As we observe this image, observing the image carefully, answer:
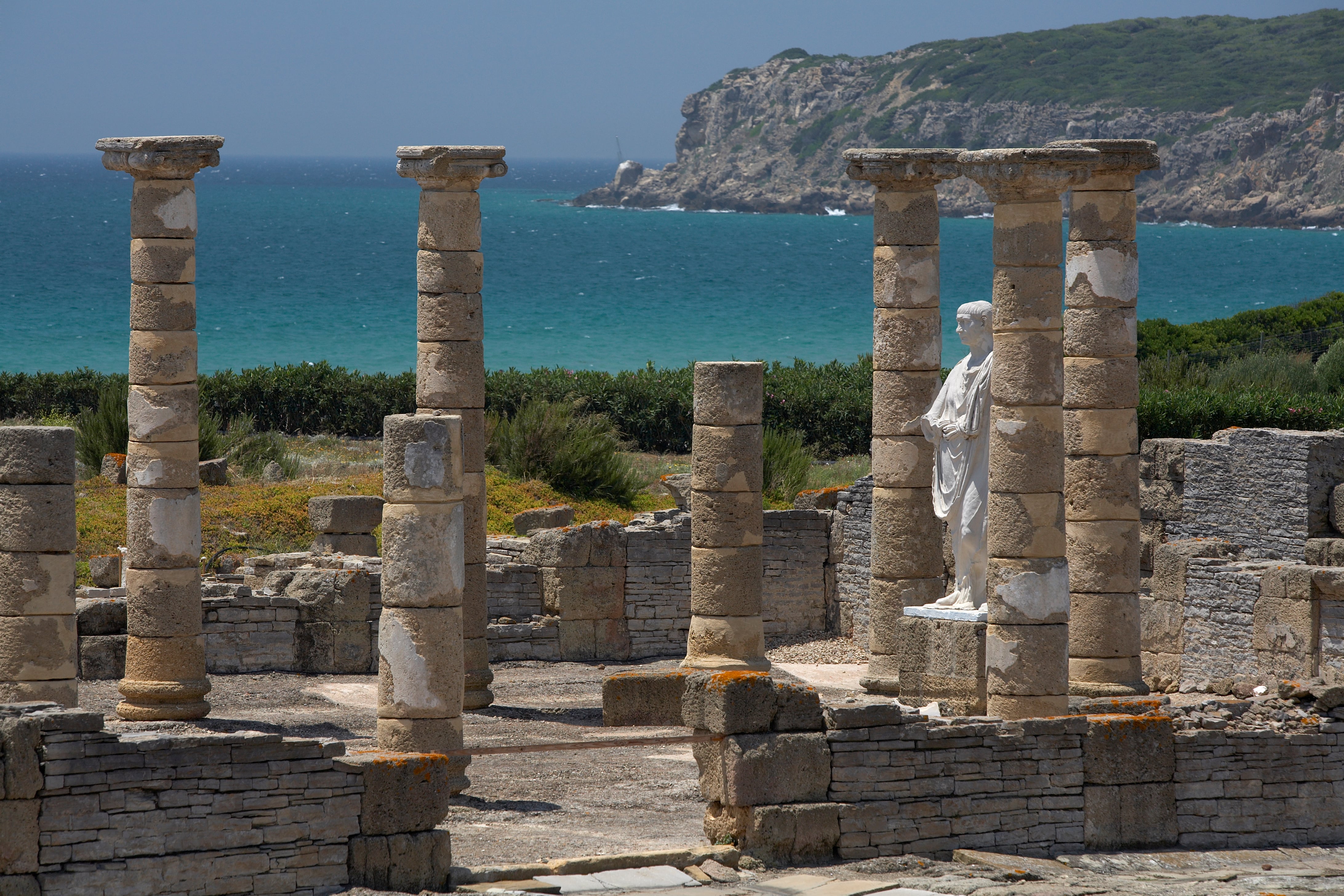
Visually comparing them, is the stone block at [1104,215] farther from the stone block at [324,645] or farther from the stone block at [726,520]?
the stone block at [324,645]

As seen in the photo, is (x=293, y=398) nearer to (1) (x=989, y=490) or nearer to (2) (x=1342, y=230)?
(1) (x=989, y=490)

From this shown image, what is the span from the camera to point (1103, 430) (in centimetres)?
1345

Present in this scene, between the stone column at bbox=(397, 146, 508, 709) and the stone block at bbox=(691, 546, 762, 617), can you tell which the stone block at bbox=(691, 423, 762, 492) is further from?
the stone column at bbox=(397, 146, 508, 709)

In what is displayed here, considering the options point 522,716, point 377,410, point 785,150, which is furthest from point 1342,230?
point 522,716

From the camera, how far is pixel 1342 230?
12862 cm

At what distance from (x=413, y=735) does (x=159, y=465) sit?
3.95 meters

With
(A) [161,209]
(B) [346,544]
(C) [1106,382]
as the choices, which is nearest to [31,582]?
(A) [161,209]

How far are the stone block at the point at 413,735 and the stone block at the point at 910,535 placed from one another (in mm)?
4508

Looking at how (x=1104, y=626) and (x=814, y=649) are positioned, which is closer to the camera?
(x=1104, y=626)

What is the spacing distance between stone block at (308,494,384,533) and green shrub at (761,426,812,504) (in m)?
5.79

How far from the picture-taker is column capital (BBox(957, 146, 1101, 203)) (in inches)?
465

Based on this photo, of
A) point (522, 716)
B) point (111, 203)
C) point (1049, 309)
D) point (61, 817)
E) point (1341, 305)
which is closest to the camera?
point (61, 817)

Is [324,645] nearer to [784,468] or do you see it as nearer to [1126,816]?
[784,468]

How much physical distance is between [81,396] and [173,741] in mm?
21814
